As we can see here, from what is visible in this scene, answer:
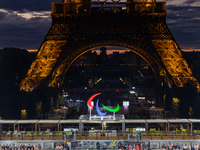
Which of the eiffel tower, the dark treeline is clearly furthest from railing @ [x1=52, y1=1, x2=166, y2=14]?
the dark treeline

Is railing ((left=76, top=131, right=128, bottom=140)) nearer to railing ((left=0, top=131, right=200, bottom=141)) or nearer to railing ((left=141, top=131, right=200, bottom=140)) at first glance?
railing ((left=0, top=131, right=200, bottom=141))

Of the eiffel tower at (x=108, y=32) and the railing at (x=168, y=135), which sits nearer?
the railing at (x=168, y=135)

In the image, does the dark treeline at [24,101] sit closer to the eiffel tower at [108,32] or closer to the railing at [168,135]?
the eiffel tower at [108,32]

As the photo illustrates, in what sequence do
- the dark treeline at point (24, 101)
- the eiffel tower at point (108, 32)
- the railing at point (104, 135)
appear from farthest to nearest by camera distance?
the eiffel tower at point (108, 32)
the dark treeline at point (24, 101)
the railing at point (104, 135)

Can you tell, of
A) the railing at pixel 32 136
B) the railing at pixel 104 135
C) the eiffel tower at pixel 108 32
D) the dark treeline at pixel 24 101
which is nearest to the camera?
the railing at pixel 104 135

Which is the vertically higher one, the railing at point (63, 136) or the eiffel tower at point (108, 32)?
the eiffel tower at point (108, 32)

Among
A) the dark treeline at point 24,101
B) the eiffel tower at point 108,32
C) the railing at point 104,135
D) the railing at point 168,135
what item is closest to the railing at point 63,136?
the railing at point 104,135

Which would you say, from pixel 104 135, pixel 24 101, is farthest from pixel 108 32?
pixel 104 135
